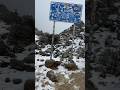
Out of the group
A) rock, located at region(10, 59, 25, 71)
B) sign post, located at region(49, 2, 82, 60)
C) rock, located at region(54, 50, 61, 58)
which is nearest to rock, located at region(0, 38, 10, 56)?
rock, located at region(10, 59, 25, 71)

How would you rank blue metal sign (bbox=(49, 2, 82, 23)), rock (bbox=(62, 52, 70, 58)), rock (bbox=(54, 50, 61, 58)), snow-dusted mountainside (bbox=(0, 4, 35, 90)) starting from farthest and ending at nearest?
rock (bbox=(54, 50, 61, 58)) < rock (bbox=(62, 52, 70, 58)) < blue metal sign (bbox=(49, 2, 82, 23)) < snow-dusted mountainside (bbox=(0, 4, 35, 90))

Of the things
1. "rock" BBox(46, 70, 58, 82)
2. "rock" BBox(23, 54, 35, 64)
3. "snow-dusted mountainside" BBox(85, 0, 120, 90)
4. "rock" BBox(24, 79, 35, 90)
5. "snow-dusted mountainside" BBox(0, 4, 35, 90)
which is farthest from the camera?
"rock" BBox(23, 54, 35, 64)

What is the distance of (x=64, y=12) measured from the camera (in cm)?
1356

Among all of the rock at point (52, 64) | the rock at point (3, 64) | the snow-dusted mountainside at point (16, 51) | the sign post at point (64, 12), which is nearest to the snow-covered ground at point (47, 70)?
the rock at point (52, 64)

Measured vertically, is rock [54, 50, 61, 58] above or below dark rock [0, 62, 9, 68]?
above

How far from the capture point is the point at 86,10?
17.5 metres

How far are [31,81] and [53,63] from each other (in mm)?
1768

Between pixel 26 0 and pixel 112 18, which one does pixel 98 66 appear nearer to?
pixel 112 18

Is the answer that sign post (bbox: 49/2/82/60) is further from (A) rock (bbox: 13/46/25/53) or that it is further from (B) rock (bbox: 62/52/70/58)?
(A) rock (bbox: 13/46/25/53)

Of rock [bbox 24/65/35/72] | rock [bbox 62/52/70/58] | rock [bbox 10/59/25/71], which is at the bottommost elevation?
rock [bbox 24/65/35/72]

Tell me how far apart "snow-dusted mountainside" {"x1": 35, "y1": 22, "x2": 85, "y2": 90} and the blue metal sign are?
63.0 inches

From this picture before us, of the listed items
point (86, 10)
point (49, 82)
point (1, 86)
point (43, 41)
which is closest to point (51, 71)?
point (49, 82)

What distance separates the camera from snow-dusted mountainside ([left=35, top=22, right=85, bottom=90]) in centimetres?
1248

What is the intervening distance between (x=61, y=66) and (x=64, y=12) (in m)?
1.99
